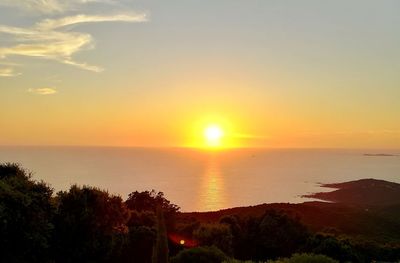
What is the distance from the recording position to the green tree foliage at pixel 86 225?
81.7 feet

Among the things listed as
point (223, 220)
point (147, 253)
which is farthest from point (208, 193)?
point (147, 253)

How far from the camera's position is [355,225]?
7488 centimetres

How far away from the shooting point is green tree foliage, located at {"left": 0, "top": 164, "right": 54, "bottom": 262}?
2098 cm

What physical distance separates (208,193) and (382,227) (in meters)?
101

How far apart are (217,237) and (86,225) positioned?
15063mm

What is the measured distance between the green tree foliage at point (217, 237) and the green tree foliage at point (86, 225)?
11279 mm

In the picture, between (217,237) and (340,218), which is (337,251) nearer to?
(217,237)

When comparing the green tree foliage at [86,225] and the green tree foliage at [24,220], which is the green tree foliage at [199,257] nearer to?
the green tree foliage at [86,225]

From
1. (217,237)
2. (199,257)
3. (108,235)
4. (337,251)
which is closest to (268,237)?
(217,237)

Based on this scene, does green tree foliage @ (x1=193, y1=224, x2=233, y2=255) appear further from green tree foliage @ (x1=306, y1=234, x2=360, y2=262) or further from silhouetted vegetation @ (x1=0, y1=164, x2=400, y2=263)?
green tree foliage @ (x1=306, y1=234, x2=360, y2=262)

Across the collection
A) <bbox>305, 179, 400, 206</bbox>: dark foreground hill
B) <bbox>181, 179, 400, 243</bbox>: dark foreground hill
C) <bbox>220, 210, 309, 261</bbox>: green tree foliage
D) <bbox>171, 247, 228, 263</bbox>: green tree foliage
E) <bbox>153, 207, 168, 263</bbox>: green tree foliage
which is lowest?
<bbox>305, 179, 400, 206</bbox>: dark foreground hill

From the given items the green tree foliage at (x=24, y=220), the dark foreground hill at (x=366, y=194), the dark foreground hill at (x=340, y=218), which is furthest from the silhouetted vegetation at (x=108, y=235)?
the dark foreground hill at (x=366, y=194)

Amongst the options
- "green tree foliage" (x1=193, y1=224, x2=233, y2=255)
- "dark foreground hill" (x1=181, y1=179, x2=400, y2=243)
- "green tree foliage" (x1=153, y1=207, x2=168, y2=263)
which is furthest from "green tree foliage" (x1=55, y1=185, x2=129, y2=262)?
"dark foreground hill" (x1=181, y1=179, x2=400, y2=243)

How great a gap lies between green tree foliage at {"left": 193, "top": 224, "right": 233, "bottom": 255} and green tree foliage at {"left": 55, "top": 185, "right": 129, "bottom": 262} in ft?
37.0
